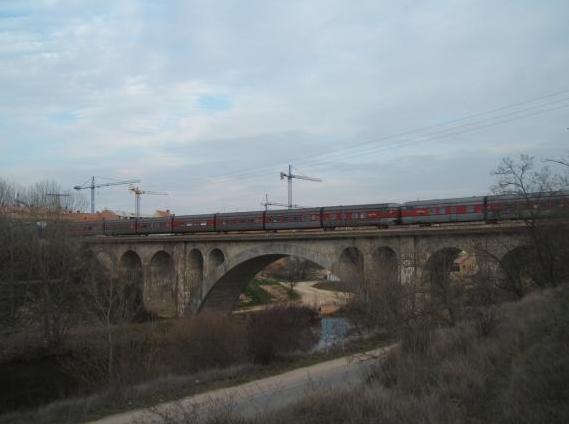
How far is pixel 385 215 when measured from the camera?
26781 mm

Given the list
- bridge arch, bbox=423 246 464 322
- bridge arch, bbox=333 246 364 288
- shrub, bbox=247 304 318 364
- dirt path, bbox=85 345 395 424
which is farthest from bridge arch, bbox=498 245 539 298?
shrub, bbox=247 304 318 364

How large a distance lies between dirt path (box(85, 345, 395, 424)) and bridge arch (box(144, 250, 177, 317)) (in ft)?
92.8

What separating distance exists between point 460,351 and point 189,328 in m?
18.3

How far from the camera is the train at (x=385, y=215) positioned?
63.2ft

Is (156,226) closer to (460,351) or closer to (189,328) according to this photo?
(189,328)

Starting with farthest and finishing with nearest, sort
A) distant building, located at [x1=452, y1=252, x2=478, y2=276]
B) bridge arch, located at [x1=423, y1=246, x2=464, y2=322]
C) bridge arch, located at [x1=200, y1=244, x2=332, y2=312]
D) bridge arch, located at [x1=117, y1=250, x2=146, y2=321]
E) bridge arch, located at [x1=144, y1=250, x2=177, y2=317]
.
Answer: bridge arch, located at [x1=144, y1=250, x2=177, y2=317] < bridge arch, located at [x1=117, y1=250, x2=146, y2=321] < bridge arch, located at [x1=200, y1=244, x2=332, y2=312] < distant building, located at [x1=452, y1=252, x2=478, y2=276] < bridge arch, located at [x1=423, y1=246, x2=464, y2=322]

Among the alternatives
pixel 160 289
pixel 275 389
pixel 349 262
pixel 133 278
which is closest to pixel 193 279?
pixel 160 289

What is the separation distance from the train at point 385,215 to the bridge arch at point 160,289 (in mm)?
3107

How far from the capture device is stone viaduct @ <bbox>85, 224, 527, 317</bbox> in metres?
22.4

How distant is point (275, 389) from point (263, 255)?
21437 mm

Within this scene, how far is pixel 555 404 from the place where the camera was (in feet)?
15.6

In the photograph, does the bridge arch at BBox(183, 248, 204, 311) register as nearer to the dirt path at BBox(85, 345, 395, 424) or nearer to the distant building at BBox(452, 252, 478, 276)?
the distant building at BBox(452, 252, 478, 276)

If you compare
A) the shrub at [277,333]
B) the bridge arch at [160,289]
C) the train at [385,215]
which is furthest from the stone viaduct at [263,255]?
the shrub at [277,333]

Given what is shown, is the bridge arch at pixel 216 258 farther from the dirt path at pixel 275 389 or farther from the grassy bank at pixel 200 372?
the dirt path at pixel 275 389
